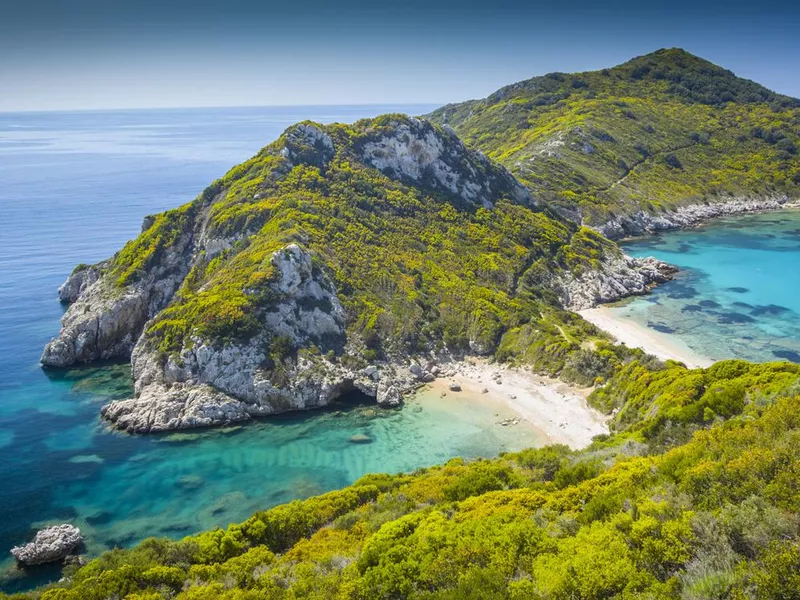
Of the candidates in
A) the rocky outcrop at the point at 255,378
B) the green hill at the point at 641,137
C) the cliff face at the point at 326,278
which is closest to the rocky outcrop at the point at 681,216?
the green hill at the point at 641,137

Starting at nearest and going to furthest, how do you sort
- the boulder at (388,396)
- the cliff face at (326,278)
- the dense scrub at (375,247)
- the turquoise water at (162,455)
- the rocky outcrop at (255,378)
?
the turquoise water at (162,455) → the rocky outcrop at (255,378) → the boulder at (388,396) → the cliff face at (326,278) → the dense scrub at (375,247)

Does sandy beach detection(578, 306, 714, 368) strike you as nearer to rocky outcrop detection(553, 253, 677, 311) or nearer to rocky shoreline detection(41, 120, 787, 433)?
rocky outcrop detection(553, 253, 677, 311)

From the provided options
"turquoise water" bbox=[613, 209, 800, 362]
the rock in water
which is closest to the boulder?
the rock in water

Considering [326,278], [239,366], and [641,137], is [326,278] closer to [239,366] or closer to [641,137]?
[239,366]

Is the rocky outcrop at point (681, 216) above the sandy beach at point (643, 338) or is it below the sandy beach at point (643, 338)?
above

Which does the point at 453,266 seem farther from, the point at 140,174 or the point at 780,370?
the point at 140,174

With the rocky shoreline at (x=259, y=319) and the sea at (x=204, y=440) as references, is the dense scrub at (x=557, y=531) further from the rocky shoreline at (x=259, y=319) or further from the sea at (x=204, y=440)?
the rocky shoreline at (x=259, y=319)

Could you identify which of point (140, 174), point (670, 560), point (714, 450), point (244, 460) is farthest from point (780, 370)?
point (140, 174)
